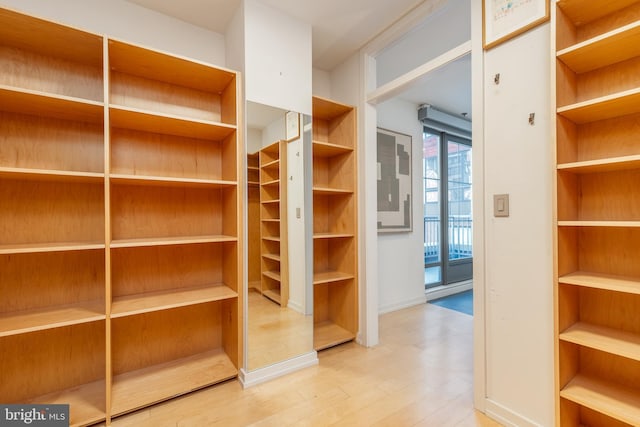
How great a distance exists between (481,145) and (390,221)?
1.91m

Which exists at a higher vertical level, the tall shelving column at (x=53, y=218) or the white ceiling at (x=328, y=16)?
the white ceiling at (x=328, y=16)

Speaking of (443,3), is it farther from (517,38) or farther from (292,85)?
(292,85)

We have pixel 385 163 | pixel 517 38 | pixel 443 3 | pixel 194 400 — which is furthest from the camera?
pixel 385 163

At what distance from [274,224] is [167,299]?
88cm

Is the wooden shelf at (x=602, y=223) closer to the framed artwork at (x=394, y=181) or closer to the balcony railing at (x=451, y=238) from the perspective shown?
the framed artwork at (x=394, y=181)

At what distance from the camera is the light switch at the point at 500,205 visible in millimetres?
1605

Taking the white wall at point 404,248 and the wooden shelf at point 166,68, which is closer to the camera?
the wooden shelf at point 166,68

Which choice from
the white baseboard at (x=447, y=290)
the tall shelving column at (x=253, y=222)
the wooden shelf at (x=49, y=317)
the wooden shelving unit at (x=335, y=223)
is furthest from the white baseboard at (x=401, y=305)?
the wooden shelf at (x=49, y=317)

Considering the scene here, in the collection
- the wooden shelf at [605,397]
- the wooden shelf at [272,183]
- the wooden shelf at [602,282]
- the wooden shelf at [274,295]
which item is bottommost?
the wooden shelf at [605,397]

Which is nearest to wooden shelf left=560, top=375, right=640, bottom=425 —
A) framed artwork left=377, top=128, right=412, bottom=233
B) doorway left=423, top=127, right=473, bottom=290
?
framed artwork left=377, top=128, right=412, bottom=233

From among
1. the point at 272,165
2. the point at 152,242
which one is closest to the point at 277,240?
the point at 272,165

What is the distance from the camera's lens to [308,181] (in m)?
2.29

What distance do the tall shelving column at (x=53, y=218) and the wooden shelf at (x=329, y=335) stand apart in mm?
1508

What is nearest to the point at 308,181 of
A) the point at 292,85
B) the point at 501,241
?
the point at 292,85
